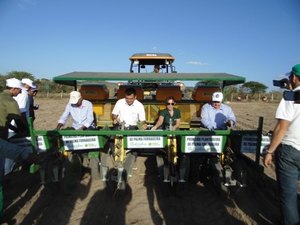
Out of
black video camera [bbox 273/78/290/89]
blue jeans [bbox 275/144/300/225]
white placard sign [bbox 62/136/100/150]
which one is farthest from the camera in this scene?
white placard sign [bbox 62/136/100/150]

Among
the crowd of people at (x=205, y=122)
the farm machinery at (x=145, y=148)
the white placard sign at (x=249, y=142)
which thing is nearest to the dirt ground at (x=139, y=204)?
the farm machinery at (x=145, y=148)

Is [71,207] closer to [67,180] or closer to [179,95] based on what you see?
[67,180]

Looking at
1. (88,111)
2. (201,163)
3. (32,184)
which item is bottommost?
(32,184)

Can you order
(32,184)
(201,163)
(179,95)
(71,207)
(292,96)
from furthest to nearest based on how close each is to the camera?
(179,95) → (32,184) → (201,163) → (71,207) → (292,96)

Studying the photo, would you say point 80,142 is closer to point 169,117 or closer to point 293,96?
point 169,117

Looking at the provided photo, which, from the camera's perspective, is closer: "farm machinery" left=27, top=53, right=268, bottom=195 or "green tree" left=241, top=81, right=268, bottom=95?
"farm machinery" left=27, top=53, right=268, bottom=195

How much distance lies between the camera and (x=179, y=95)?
7.53 metres

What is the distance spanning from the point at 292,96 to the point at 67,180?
3.71m

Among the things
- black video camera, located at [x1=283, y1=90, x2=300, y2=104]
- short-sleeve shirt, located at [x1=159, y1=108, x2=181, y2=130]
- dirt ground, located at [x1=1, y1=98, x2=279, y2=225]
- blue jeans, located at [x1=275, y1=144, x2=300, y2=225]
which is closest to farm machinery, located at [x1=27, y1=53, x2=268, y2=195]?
dirt ground, located at [x1=1, y1=98, x2=279, y2=225]

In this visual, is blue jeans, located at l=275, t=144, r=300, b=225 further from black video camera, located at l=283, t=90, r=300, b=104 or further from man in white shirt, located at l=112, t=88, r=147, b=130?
man in white shirt, located at l=112, t=88, r=147, b=130

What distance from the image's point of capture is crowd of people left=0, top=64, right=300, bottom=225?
10.8 feet

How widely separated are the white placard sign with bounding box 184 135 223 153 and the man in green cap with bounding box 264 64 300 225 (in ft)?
4.64

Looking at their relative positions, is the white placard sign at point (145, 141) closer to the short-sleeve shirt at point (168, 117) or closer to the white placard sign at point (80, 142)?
the white placard sign at point (80, 142)

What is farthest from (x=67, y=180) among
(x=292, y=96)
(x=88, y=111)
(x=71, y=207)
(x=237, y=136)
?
(x=292, y=96)
